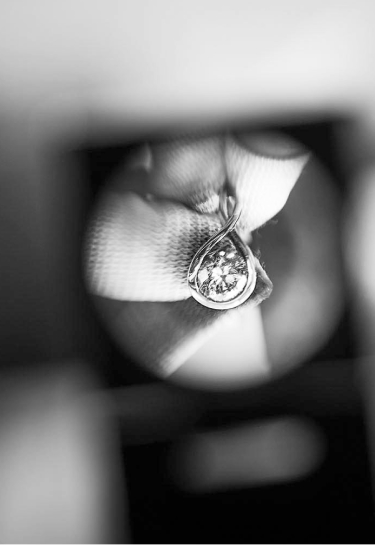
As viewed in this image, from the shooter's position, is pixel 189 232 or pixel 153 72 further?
pixel 153 72

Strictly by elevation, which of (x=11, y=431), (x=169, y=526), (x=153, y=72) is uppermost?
(x=153, y=72)

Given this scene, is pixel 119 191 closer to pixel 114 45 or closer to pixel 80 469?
pixel 114 45

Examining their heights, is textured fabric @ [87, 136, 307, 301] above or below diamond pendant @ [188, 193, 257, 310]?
above

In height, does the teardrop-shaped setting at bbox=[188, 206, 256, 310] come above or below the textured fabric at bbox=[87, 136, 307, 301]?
below

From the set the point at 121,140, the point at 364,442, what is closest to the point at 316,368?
the point at 364,442
